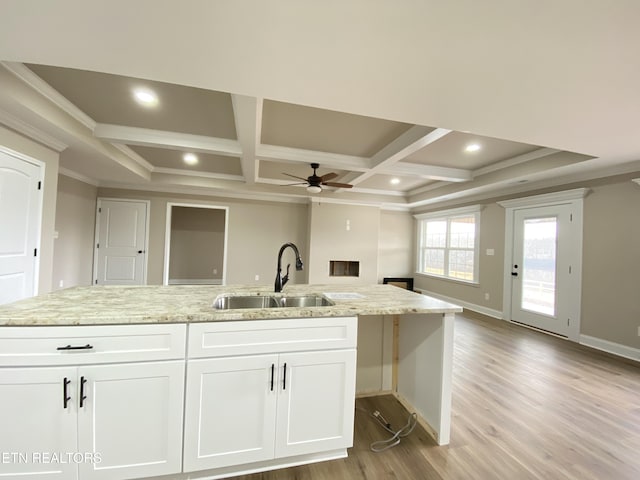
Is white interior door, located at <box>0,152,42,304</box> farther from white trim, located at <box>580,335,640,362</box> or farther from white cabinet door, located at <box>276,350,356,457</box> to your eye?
white trim, located at <box>580,335,640,362</box>

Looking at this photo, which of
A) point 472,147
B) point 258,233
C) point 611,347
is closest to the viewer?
point 611,347

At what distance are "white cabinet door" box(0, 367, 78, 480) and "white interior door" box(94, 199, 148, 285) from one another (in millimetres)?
4956

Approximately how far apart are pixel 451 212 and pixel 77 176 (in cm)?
760

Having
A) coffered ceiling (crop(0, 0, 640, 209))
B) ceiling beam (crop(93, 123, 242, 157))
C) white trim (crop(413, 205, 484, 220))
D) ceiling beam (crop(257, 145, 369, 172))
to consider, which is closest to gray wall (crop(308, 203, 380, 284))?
coffered ceiling (crop(0, 0, 640, 209))

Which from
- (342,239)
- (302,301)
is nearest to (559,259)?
(342,239)

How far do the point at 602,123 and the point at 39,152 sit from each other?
18.1 ft

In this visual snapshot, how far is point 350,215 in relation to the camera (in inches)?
253

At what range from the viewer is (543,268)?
13.8 feet

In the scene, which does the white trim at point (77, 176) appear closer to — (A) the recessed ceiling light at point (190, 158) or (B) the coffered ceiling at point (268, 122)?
(B) the coffered ceiling at point (268, 122)

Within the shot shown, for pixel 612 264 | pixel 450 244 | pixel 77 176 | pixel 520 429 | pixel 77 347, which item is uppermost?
pixel 77 176

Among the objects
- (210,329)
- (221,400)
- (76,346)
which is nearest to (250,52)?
(210,329)

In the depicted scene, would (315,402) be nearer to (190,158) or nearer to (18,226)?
(18,226)

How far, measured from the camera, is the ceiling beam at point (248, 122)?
2171 millimetres

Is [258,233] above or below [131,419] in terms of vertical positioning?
above
